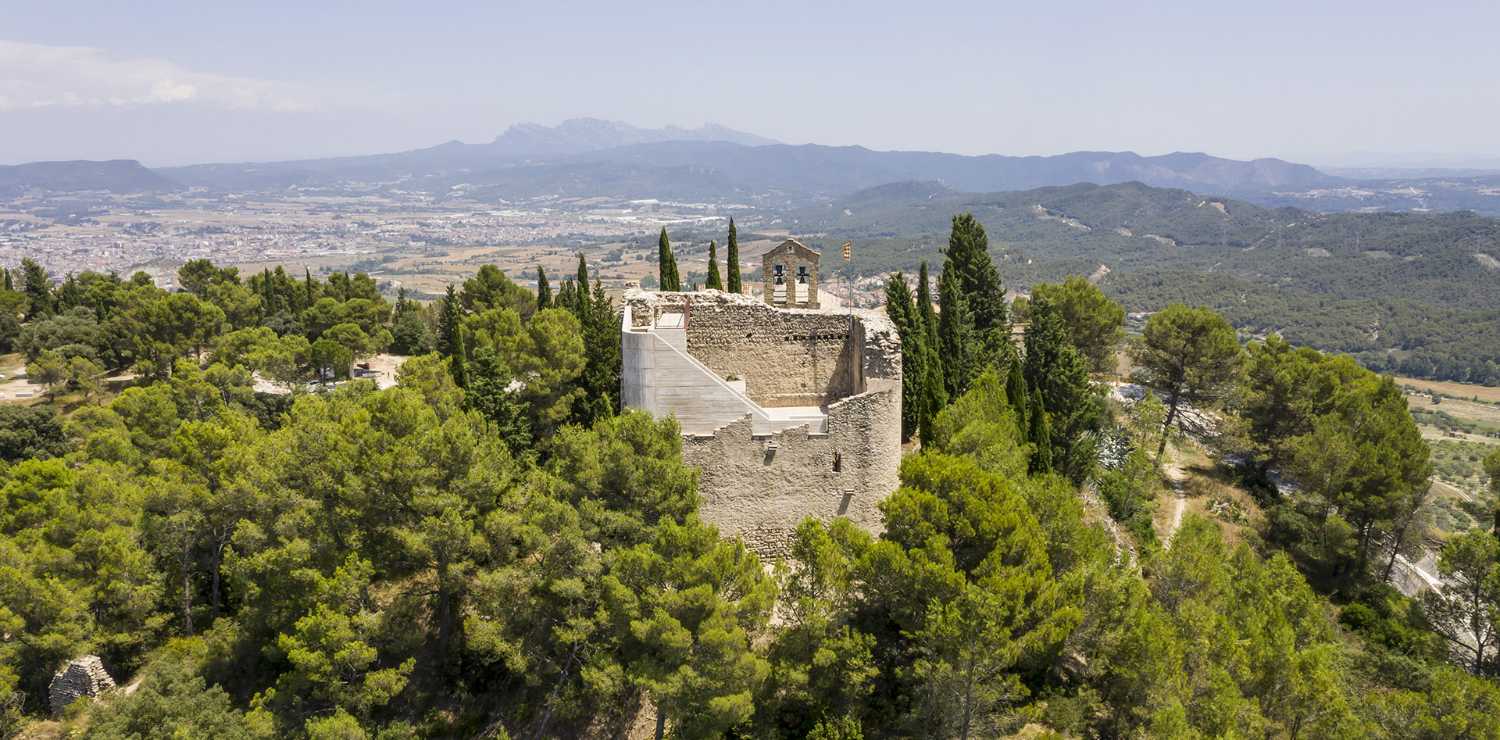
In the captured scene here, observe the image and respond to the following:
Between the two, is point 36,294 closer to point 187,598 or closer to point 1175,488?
point 187,598

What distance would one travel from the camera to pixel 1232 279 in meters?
178

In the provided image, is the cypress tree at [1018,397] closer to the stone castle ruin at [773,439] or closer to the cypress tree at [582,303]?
the stone castle ruin at [773,439]

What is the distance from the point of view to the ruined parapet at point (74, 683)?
25.0m

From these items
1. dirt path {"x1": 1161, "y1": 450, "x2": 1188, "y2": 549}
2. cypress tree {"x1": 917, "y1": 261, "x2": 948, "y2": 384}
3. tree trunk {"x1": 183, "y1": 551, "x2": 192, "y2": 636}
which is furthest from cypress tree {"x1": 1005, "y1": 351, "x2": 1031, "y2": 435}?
tree trunk {"x1": 183, "y1": 551, "x2": 192, "y2": 636}

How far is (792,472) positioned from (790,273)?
11516mm

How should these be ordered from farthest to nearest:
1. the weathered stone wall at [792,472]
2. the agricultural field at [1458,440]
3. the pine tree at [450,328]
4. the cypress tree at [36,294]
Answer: the cypress tree at [36,294] < the agricultural field at [1458,440] < the pine tree at [450,328] < the weathered stone wall at [792,472]

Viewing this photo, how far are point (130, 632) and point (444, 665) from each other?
35.5 ft

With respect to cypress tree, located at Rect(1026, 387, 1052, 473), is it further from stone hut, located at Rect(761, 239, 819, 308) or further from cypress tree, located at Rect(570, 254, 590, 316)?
cypress tree, located at Rect(570, 254, 590, 316)

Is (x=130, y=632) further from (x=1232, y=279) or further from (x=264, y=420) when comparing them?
(x=1232, y=279)

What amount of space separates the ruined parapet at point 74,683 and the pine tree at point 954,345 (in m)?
33.2

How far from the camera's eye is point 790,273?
3434 centimetres

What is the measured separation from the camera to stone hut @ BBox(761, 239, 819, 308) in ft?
113

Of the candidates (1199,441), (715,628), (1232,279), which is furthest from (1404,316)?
(715,628)

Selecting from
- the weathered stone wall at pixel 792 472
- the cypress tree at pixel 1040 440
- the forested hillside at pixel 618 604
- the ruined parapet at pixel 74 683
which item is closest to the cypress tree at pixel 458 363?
the forested hillside at pixel 618 604
